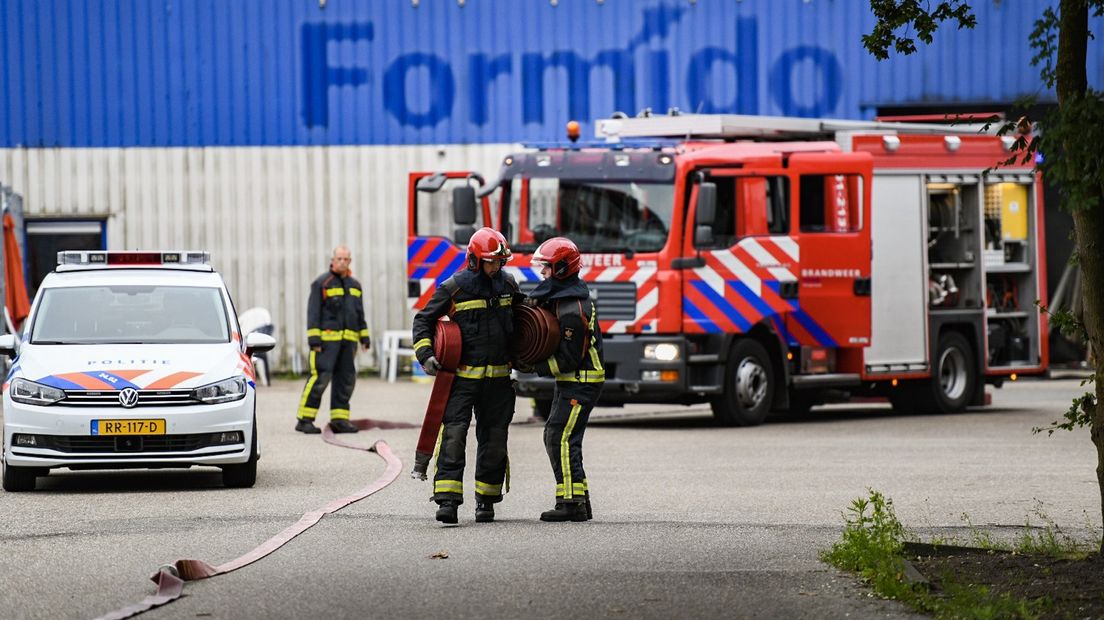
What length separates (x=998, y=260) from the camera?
75.7 ft

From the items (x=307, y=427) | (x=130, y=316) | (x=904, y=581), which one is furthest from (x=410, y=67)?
(x=904, y=581)

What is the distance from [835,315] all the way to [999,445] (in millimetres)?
3474

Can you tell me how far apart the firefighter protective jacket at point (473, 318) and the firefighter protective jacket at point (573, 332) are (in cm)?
39

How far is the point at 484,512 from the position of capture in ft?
37.4

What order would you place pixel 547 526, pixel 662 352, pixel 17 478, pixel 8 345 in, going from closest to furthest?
pixel 547 526 → pixel 17 478 → pixel 8 345 → pixel 662 352

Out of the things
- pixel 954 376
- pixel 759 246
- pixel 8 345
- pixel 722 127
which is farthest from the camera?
pixel 954 376

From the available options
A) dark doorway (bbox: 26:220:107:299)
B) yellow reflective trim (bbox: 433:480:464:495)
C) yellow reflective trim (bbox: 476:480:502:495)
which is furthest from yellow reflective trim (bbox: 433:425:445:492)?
dark doorway (bbox: 26:220:107:299)

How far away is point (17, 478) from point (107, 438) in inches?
32.7

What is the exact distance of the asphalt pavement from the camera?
8.35 meters

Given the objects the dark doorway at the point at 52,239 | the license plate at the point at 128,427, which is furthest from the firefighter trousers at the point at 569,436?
the dark doorway at the point at 52,239

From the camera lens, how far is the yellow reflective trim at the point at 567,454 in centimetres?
1139

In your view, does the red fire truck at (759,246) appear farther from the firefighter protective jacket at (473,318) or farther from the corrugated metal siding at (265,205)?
the firefighter protective jacket at (473,318)

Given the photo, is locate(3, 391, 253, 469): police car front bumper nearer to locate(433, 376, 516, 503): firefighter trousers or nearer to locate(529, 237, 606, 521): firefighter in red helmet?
locate(433, 376, 516, 503): firefighter trousers

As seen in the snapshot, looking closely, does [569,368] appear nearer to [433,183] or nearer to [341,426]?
[341,426]
